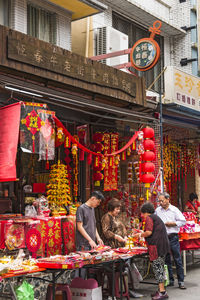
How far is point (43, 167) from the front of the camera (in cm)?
1280

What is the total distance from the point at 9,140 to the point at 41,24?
5116mm

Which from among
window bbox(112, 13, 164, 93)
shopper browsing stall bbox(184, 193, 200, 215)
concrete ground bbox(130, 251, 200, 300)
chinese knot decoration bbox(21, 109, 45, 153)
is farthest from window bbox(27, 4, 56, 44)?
shopper browsing stall bbox(184, 193, 200, 215)

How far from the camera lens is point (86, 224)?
937 centimetres

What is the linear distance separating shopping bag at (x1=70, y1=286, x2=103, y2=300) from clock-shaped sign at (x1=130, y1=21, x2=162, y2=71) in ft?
19.9

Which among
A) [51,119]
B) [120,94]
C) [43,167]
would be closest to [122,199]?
[43,167]

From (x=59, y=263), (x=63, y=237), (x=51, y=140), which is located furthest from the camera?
(x=63, y=237)

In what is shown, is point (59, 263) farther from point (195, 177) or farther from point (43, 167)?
point (195, 177)

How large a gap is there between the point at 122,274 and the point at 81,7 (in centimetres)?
728

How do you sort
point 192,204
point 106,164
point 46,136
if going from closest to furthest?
1. point 46,136
2. point 106,164
3. point 192,204

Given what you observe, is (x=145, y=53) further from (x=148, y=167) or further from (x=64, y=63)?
(x=148, y=167)

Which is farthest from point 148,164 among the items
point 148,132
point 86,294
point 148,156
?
point 86,294

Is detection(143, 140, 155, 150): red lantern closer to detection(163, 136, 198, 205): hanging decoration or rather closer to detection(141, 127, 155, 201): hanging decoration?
detection(141, 127, 155, 201): hanging decoration

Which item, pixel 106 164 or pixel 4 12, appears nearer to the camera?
pixel 4 12

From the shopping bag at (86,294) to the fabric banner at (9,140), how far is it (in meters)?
2.47
